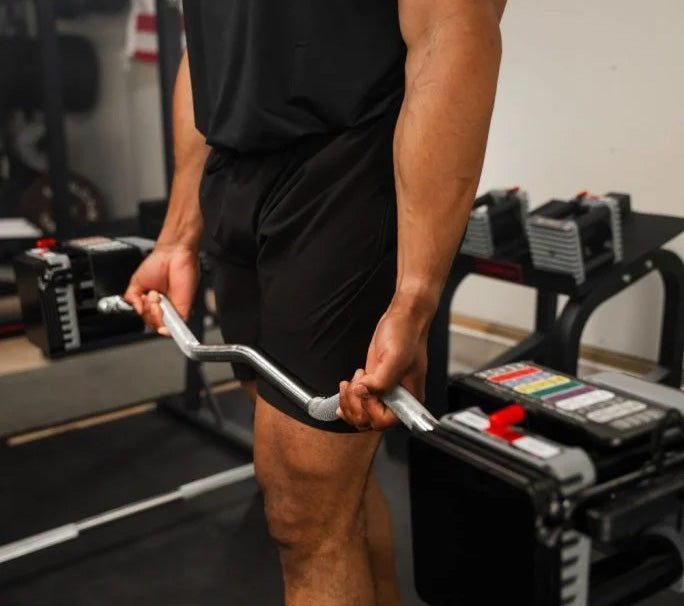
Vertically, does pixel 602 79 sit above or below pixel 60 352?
above

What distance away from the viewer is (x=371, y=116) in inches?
39.4

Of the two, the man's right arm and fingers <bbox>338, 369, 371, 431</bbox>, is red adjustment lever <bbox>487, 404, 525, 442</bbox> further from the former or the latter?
the man's right arm

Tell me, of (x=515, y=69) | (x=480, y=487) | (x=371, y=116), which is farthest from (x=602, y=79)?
(x=480, y=487)

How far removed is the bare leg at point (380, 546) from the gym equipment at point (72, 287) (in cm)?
92

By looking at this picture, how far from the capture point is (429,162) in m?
0.90

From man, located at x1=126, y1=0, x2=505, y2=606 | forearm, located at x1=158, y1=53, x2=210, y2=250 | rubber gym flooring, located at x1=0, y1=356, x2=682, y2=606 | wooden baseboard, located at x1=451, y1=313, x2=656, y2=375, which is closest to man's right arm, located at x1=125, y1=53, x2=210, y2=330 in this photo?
forearm, located at x1=158, y1=53, x2=210, y2=250

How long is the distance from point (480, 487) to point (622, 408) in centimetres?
16

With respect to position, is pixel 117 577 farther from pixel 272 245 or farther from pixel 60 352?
pixel 272 245

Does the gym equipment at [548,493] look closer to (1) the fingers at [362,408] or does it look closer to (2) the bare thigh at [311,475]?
(1) the fingers at [362,408]

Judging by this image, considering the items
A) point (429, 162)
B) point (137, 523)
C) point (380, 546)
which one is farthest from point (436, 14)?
point (137, 523)

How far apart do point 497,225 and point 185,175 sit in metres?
1.23

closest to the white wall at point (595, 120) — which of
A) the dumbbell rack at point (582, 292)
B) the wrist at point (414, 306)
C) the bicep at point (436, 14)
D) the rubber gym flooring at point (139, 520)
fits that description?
the dumbbell rack at point (582, 292)

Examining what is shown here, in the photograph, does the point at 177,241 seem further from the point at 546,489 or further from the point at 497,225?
the point at 497,225

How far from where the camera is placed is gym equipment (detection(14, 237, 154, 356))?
1.82 metres
